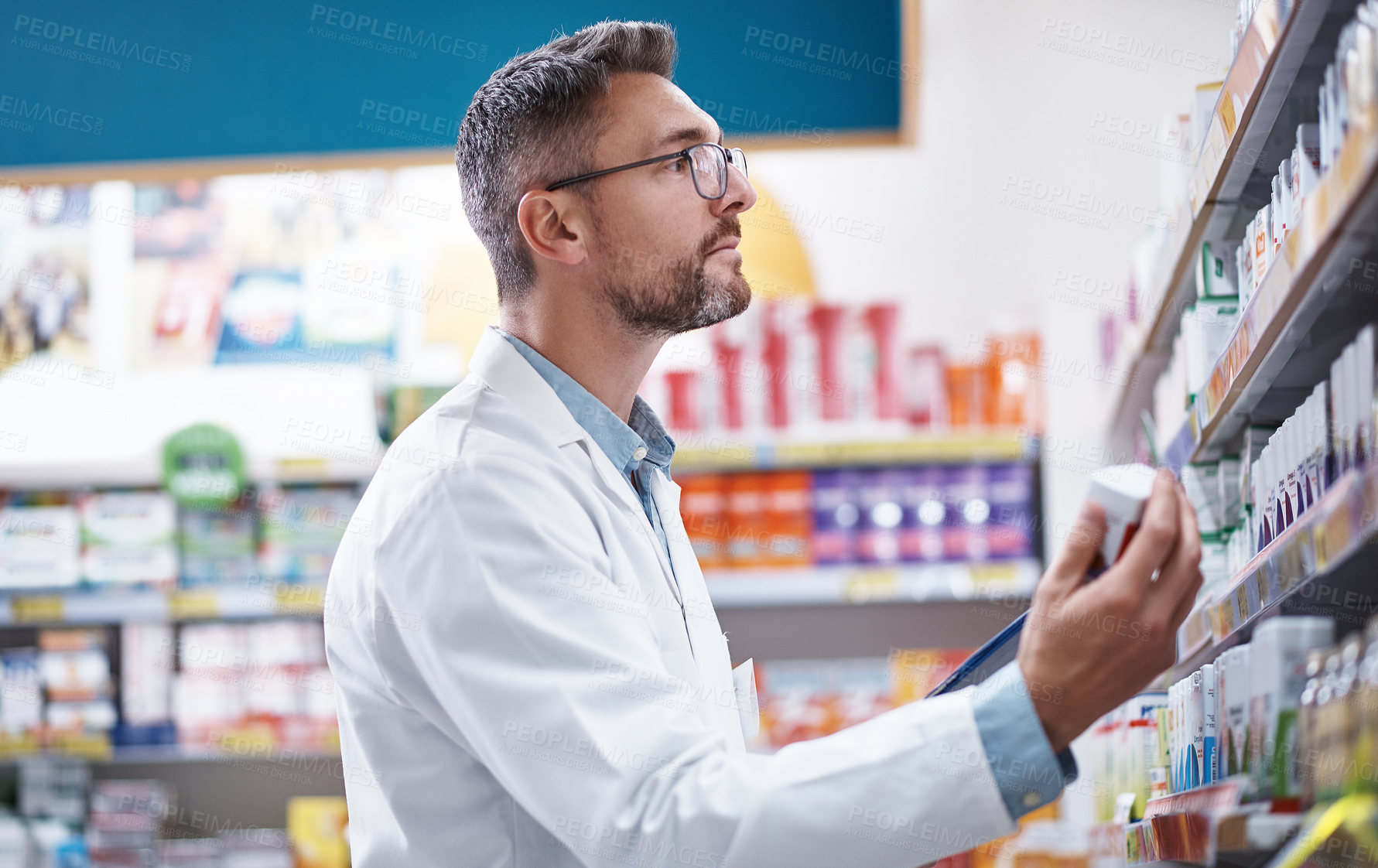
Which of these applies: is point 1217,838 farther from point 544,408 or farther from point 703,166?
point 703,166

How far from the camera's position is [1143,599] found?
3.52 feet

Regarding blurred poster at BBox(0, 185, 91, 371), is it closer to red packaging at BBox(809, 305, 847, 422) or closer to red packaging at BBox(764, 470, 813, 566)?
red packaging at BBox(764, 470, 813, 566)

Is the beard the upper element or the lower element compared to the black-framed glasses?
lower

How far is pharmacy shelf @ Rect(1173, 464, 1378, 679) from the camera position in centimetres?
104

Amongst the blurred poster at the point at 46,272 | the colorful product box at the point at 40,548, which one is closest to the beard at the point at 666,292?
the colorful product box at the point at 40,548

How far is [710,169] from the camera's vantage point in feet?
5.73

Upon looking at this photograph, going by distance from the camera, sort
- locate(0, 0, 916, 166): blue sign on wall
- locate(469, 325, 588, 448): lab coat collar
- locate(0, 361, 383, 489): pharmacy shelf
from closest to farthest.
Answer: locate(469, 325, 588, 448): lab coat collar, locate(0, 0, 916, 166): blue sign on wall, locate(0, 361, 383, 489): pharmacy shelf

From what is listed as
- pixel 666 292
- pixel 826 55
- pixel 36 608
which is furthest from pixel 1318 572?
pixel 36 608

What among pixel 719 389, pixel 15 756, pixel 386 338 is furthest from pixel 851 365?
pixel 15 756

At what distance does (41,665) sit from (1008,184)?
3.84 meters

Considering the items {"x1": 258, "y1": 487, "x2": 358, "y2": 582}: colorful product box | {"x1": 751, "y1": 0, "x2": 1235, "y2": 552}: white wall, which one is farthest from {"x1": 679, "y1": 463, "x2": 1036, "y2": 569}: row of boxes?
{"x1": 258, "y1": 487, "x2": 358, "y2": 582}: colorful product box

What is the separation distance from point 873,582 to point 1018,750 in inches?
109

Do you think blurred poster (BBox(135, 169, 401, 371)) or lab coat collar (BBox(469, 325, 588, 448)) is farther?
blurred poster (BBox(135, 169, 401, 371))

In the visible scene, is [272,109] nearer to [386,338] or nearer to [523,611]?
[386,338]
